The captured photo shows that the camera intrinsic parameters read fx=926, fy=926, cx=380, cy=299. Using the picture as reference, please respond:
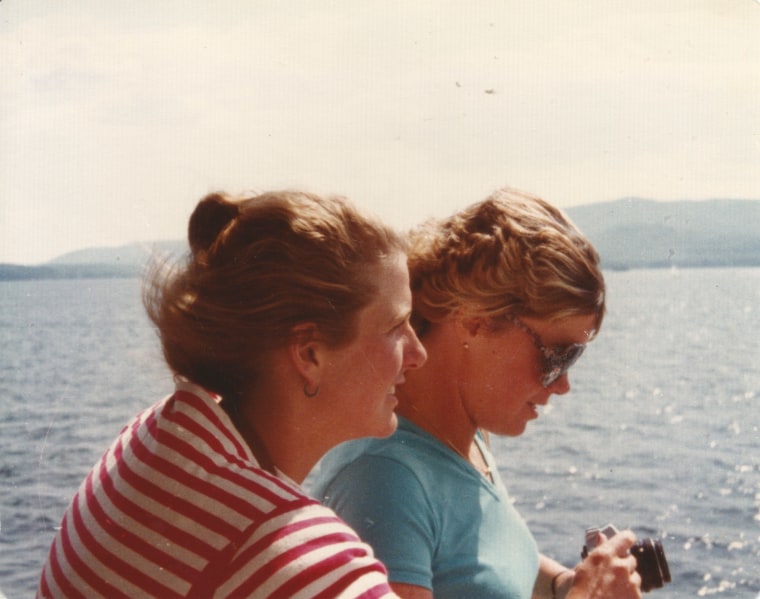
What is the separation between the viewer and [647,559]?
174 cm

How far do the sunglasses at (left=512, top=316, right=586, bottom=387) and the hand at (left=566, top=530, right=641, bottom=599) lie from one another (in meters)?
0.32

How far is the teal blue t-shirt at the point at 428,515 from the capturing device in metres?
1.42

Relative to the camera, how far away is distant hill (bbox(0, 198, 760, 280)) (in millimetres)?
2045

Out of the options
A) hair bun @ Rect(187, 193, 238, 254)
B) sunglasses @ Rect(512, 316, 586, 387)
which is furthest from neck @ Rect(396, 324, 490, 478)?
hair bun @ Rect(187, 193, 238, 254)

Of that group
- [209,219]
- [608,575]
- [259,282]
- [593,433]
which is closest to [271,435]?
[259,282]

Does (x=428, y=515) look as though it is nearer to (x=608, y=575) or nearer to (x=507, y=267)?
(x=608, y=575)

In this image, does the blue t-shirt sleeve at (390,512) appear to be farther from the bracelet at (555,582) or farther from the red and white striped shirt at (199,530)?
the bracelet at (555,582)

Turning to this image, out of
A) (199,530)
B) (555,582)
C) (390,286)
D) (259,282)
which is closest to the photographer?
(199,530)

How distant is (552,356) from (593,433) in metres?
10.6

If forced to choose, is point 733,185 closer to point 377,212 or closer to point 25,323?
point 377,212

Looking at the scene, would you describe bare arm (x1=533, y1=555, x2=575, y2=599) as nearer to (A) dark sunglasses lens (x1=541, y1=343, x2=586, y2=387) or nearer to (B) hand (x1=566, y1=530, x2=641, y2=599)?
(B) hand (x1=566, y1=530, x2=641, y2=599)

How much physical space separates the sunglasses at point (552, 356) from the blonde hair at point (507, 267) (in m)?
0.04

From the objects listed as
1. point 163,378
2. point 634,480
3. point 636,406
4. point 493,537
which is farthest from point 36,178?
point 636,406

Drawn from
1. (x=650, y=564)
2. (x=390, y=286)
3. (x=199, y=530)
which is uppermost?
(x=390, y=286)
